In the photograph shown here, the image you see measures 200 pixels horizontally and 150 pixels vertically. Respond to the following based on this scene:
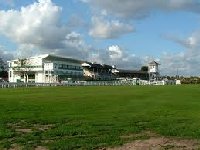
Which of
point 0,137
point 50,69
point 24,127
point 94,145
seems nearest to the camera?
point 94,145

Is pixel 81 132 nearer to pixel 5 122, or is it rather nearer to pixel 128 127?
pixel 128 127

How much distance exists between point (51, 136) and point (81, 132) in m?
1.30

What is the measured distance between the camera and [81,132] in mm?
17562

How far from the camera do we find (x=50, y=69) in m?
198

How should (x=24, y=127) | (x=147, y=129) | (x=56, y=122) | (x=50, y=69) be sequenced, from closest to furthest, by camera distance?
(x=147, y=129) → (x=24, y=127) → (x=56, y=122) → (x=50, y=69)

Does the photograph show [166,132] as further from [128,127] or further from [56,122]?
[56,122]

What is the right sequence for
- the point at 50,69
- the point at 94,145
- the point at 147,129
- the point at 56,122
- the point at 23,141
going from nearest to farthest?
the point at 94,145
the point at 23,141
the point at 147,129
the point at 56,122
the point at 50,69

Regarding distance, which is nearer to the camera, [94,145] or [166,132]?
[94,145]

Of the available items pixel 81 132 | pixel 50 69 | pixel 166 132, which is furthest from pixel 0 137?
pixel 50 69

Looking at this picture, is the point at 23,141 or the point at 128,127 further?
the point at 128,127

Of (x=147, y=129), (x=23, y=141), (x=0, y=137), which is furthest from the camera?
(x=147, y=129)

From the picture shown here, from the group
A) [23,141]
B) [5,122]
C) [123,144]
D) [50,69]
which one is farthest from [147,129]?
[50,69]

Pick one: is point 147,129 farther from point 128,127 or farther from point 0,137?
point 0,137

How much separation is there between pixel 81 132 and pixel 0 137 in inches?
113
